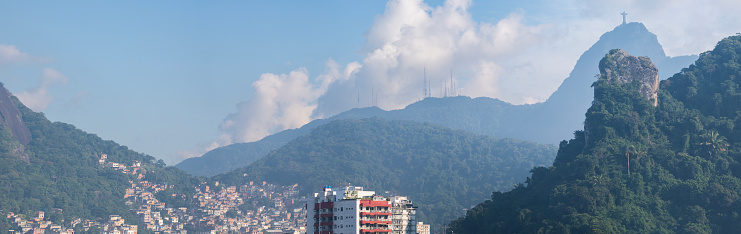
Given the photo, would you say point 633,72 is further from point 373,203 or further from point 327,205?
point 327,205

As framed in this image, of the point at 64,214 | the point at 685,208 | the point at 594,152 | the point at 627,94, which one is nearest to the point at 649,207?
the point at 685,208

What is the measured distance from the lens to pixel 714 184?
10731 centimetres

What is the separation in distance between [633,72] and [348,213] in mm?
57374

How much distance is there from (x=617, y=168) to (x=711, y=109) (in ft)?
66.1

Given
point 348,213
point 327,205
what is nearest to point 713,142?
point 348,213

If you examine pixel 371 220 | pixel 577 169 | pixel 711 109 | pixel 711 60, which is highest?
pixel 711 60

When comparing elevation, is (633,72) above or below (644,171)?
above

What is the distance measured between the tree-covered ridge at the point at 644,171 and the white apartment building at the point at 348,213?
18089 millimetres

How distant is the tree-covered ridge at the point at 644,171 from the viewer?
10494cm

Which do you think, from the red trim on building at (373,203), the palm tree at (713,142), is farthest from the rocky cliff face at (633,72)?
the red trim on building at (373,203)

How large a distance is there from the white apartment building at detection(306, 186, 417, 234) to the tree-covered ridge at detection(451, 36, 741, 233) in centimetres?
1809

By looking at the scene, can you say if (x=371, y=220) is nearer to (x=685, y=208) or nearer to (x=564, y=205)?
(x=564, y=205)

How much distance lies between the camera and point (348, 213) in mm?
95062

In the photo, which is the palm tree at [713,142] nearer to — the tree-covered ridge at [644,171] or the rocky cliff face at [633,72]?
the tree-covered ridge at [644,171]
